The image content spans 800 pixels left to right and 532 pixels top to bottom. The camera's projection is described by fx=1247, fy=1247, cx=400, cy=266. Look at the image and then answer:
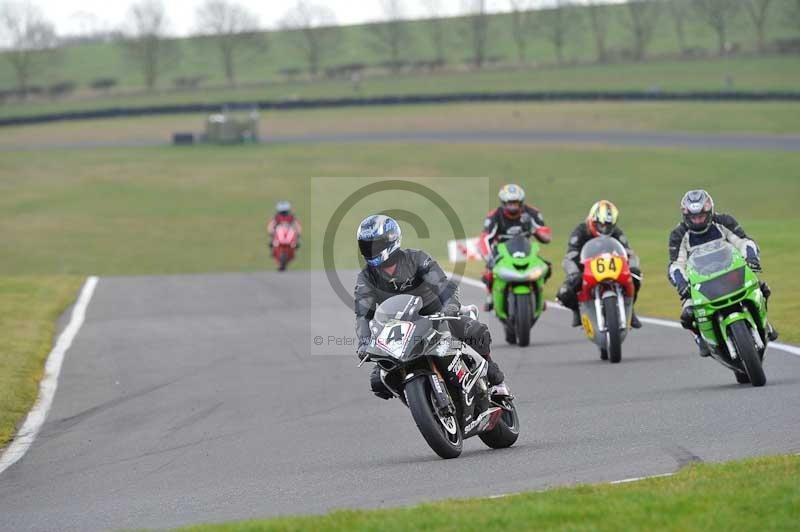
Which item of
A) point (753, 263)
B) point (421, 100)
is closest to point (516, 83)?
point (421, 100)

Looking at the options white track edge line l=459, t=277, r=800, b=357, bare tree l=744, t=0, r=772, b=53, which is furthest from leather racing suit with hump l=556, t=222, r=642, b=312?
bare tree l=744, t=0, r=772, b=53

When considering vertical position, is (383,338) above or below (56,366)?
above

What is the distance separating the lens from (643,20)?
114312 millimetres

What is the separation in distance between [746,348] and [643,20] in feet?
355

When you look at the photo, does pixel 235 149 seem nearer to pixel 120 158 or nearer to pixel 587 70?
pixel 120 158

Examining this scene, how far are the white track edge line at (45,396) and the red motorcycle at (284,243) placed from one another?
8149mm

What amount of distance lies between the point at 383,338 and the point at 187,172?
1872 inches

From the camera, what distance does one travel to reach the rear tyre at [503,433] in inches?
348

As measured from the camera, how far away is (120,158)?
59906 millimetres

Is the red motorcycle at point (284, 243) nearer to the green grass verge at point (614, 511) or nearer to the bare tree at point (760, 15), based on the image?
the green grass verge at point (614, 511)

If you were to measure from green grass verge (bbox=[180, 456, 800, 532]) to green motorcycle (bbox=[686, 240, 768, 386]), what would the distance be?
144 inches

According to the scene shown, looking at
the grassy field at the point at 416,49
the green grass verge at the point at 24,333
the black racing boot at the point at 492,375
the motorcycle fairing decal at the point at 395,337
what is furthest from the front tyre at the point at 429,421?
the grassy field at the point at 416,49

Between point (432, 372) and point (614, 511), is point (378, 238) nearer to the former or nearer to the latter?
point (432, 372)

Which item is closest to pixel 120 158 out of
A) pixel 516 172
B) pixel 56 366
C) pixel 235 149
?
pixel 235 149
